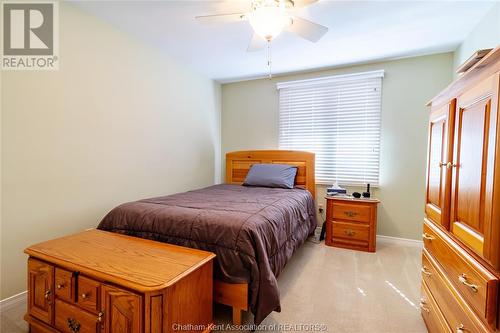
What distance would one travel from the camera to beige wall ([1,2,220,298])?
1753mm

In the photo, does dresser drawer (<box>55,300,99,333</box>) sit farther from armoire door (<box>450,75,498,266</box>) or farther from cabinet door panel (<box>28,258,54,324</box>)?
armoire door (<box>450,75,498,266</box>)

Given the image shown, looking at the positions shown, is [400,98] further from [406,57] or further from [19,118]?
[19,118]

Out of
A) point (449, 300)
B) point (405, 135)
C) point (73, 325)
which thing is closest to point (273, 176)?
point (405, 135)

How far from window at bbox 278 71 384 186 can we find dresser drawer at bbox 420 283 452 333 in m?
1.82

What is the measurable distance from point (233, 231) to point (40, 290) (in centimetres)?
123

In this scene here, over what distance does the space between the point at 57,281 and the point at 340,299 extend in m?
1.95

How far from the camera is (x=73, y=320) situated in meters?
1.33

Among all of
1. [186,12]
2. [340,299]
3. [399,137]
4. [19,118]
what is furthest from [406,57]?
[19,118]

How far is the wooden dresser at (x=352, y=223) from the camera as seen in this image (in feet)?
9.25

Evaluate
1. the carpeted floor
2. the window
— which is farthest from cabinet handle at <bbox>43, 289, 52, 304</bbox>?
the window

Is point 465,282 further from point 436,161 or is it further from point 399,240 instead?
point 399,240

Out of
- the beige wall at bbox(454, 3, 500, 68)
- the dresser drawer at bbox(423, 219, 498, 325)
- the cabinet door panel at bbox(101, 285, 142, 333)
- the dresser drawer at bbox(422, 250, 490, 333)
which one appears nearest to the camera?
the dresser drawer at bbox(423, 219, 498, 325)

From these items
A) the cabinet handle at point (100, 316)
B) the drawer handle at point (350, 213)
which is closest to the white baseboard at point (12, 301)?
the cabinet handle at point (100, 316)

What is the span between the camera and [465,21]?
86.6 inches
